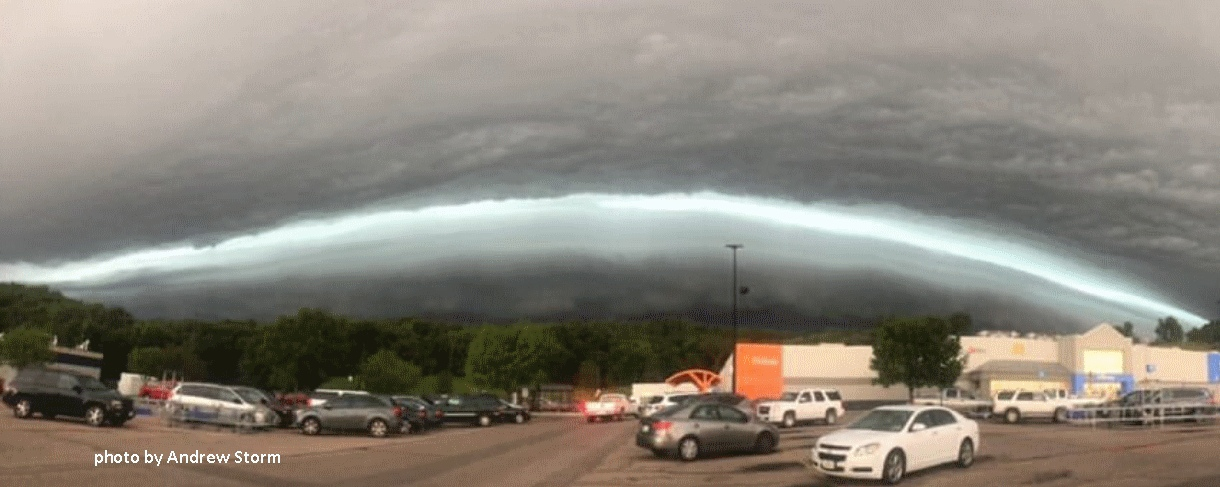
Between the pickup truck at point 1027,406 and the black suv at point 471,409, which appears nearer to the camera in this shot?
the pickup truck at point 1027,406

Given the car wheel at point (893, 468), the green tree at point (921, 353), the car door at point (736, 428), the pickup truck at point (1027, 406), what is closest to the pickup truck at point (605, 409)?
the pickup truck at point (1027, 406)

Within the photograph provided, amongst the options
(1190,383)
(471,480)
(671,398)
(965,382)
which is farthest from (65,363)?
(1190,383)

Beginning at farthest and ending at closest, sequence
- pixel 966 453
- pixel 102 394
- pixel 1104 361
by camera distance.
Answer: pixel 1104 361
pixel 102 394
pixel 966 453

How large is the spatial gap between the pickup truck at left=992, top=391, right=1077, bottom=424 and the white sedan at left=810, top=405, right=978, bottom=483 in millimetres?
30986

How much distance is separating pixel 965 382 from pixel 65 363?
95.7 metres

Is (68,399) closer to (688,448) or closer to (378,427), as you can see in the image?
(378,427)

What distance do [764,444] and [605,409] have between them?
34.3 m

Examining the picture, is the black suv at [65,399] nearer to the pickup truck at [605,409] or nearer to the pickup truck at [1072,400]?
the pickup truck at [605,409]

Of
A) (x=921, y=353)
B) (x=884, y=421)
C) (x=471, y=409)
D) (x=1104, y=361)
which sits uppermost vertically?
(x=921, y=353)

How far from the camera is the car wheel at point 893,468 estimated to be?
21266 mm

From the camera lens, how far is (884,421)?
74.9 ft

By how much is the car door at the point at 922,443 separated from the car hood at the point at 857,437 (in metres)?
0.54

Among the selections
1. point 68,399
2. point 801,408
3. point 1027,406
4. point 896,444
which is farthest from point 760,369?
point 896,444

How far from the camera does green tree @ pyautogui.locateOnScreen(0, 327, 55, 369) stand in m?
88.6
